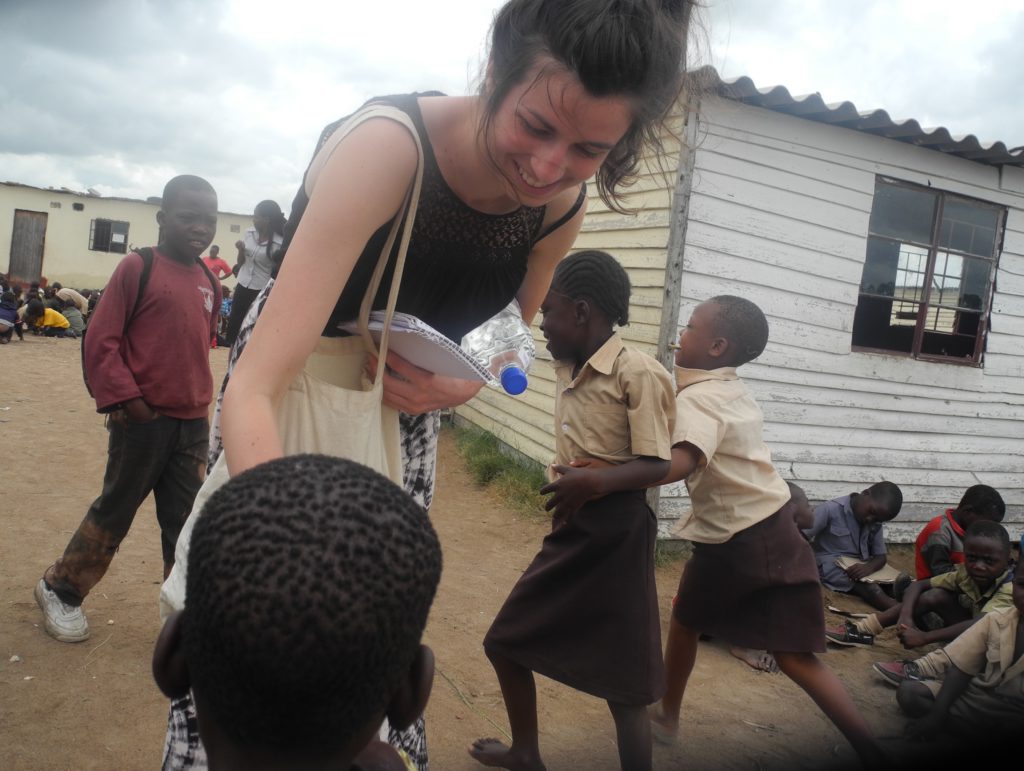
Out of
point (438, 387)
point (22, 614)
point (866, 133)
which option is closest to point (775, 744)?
point (438, 387)

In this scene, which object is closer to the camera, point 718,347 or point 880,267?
point 718,347

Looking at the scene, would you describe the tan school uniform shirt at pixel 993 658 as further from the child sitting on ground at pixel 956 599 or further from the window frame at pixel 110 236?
the window frame at pixel 110 236

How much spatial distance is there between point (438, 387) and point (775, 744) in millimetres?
2717

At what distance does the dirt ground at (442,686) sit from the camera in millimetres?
2729

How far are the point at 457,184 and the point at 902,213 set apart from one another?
19.7 feet

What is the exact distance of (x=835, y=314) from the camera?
6109mm

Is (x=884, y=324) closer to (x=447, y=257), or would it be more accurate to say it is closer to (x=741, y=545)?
(x=741, y=545)

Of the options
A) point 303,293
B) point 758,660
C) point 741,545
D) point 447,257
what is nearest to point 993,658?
point 758,660

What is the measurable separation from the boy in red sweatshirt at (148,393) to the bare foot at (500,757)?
152cm

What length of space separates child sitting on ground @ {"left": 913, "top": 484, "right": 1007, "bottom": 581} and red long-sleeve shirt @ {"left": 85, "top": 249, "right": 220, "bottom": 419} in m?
4.81

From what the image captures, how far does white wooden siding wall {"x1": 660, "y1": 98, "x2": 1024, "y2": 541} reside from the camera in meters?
5.58

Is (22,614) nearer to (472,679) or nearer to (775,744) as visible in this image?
(472,679)

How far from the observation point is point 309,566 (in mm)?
849

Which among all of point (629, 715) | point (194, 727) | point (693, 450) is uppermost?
point (693, 450)
